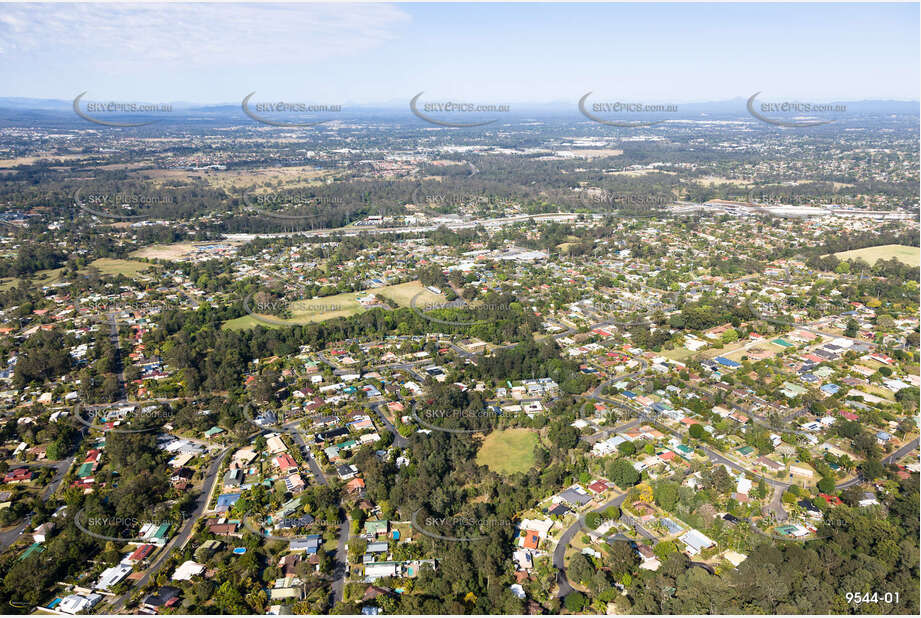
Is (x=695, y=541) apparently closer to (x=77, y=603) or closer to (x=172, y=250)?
(x=77, y=603)

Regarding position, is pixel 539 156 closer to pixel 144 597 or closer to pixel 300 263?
pixel 300 263

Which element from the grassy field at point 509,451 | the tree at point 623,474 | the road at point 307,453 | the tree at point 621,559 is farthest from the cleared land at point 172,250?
the tree at point 621,559

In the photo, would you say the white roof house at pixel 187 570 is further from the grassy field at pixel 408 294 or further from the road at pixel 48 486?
the grassy field at pixel 408 294

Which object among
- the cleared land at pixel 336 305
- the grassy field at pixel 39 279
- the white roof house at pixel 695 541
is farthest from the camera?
the grassy field at pixel 39 279

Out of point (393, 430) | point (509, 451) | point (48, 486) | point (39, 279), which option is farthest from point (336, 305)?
point (39, 279)

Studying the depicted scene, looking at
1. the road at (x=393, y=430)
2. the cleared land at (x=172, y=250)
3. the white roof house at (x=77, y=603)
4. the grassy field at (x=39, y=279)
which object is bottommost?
the cleared land at (x=172, y=250)

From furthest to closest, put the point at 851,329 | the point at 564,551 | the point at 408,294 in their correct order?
the point at 408,294, the point at 851,329, the point at 564,551
